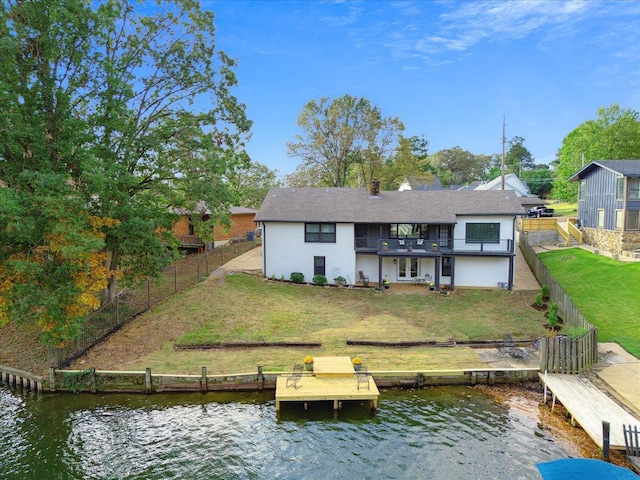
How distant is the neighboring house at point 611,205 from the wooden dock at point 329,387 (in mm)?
26159

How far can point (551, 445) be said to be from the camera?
11.4 meters

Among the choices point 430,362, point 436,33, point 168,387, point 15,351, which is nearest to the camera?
point 168,387

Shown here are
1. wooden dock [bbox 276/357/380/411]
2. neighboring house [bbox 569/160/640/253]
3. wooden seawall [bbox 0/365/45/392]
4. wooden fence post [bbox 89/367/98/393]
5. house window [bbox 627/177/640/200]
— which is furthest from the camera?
house window [bbox 627/177/640/200]

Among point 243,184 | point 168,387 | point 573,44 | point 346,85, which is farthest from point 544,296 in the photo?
point 243,184

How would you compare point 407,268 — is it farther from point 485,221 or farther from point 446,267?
point 485,221

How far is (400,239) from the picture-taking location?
27.8 m

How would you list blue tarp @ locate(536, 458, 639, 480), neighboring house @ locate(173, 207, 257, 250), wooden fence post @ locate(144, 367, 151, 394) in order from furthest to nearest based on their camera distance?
neighboring house @ locate(173, 207, 257, 250) → wooden fence post @ locate(144, 367, 151, 394) → blue tarp @ locate(536, 458, 639, 480)

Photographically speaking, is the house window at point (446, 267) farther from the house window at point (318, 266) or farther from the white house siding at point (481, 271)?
the house window at point (318, 266)

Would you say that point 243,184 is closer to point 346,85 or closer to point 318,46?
point 346,85

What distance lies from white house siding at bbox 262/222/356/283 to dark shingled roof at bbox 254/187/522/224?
2.69 ft

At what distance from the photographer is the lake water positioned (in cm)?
1073

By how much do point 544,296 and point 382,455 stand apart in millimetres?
17565

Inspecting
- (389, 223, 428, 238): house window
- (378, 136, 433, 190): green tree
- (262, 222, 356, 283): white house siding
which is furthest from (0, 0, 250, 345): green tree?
(378, 136, 433, 190): green tree

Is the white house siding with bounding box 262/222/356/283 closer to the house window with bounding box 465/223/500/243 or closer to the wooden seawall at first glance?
the house window with bounding box 465/223/500/243
